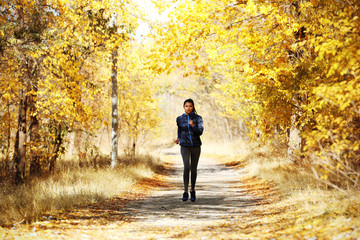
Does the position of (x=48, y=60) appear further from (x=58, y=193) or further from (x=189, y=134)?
(x=189, y=134)

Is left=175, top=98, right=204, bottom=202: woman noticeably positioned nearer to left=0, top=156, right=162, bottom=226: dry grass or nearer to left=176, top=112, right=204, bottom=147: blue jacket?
left=176, top=112, right=204, bottom=147: blue jacket

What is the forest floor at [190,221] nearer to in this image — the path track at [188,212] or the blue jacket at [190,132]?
the path track at [188,212]

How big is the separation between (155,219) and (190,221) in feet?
2.26

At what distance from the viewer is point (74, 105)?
34.4 ft

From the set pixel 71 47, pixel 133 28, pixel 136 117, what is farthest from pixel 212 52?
pixel 136 117

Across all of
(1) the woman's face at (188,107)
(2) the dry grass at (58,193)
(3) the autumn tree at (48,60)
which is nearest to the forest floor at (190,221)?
(2) the dry grass at (58,193)

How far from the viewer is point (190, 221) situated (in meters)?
6.48

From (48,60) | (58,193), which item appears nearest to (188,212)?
(58,193)

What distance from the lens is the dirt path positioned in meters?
5.38

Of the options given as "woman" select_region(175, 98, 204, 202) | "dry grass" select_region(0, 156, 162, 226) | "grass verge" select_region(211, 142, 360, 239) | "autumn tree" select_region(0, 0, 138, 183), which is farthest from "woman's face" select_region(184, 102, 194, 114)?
Answer: "autumn tree" select_region(0, 0, 138, 183)

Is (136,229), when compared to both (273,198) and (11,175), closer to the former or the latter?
(273,198)

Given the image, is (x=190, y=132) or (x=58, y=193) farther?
(x=58, y=193)

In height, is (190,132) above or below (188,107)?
below

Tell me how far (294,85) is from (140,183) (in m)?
5.97
